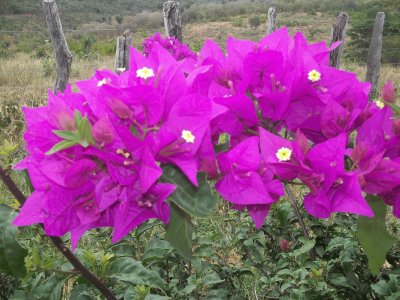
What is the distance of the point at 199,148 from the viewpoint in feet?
1.72

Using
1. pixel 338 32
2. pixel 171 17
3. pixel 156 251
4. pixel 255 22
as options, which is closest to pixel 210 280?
pixel 156 251

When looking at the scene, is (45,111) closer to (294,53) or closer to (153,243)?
(294,53)

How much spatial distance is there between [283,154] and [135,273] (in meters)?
0.36

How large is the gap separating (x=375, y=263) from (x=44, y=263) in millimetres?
560

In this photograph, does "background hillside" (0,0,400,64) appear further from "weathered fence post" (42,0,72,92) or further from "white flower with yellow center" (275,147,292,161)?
"white flower with yellow center" (275,147,292,161)

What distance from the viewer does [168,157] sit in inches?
19.6

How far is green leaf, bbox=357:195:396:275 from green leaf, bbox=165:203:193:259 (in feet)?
0.77

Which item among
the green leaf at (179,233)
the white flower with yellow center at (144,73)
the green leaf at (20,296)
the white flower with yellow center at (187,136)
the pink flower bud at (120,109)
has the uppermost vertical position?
the white flower with yellow center at (144,73)

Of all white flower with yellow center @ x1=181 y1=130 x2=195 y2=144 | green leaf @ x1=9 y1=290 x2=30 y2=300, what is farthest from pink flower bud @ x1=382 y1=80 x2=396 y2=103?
green leaf @ x1=9 y1=290 x2=30 y2=300

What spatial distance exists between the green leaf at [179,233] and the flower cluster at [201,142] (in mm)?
36

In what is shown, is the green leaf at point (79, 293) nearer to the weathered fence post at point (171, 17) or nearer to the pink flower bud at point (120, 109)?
the pink flower bud at point (120, 109)

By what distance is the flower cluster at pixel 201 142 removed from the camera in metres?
0.49

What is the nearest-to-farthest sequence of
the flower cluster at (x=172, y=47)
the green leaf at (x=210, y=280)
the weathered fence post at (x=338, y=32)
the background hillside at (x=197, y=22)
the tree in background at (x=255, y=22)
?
the green leaf at (x=210, y=280)
the flower cluster at (x=172, y=47)
the weathered fence post at (x=338, y=32)
the background hillside at (x=197, y=22)
the tree in background at (x=255, y=22)

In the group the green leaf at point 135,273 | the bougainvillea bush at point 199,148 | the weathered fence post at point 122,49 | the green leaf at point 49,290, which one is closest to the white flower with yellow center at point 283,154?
the bougainvillea bush at point 199,148
